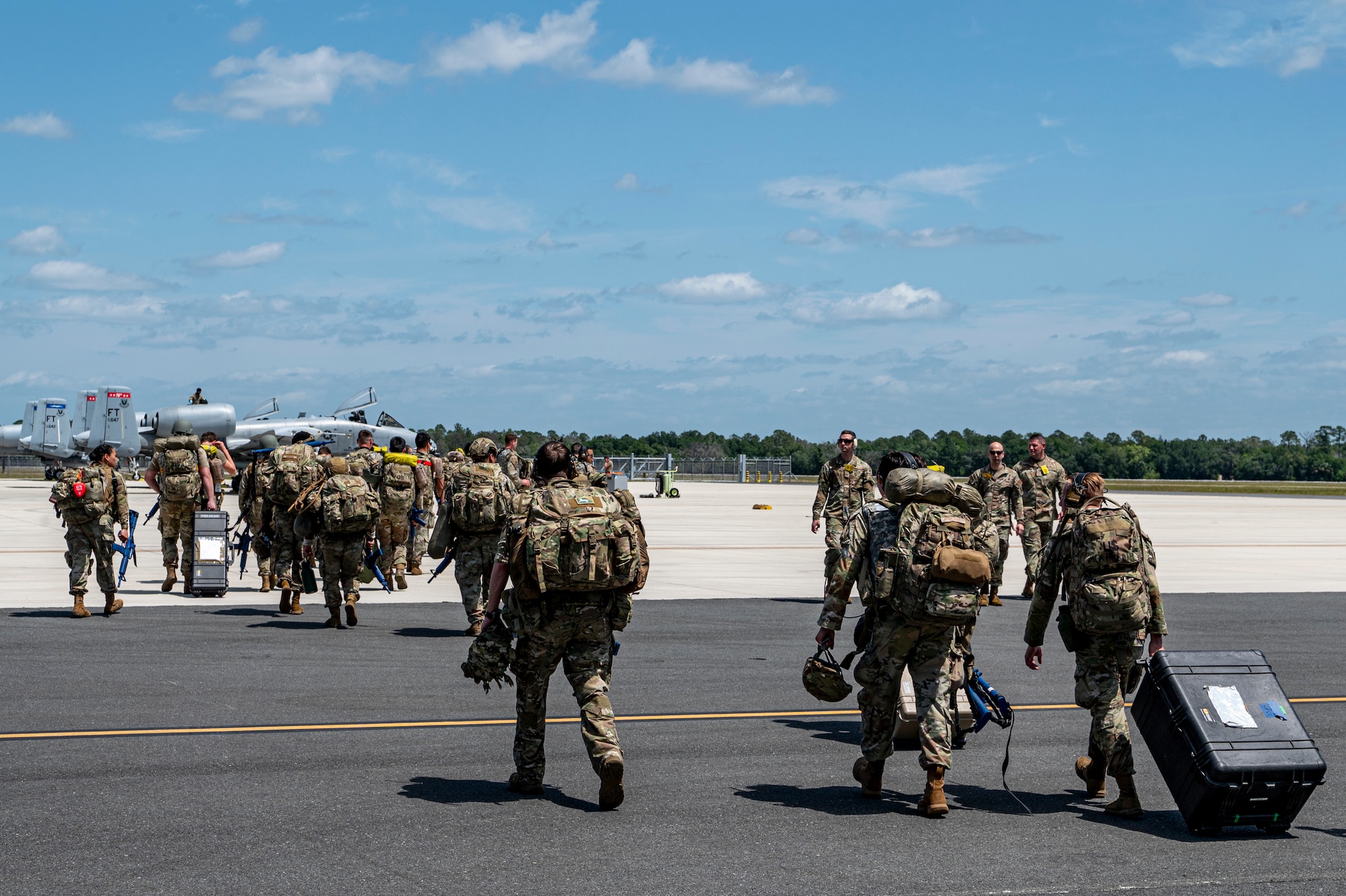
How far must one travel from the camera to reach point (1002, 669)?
35.1ft

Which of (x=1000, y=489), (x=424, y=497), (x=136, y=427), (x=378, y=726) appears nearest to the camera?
(x=378, y=726)

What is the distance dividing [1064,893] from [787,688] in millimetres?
4730

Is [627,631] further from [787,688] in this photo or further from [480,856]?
[480,856]

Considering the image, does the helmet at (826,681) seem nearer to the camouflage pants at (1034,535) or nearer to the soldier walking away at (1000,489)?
the soldier walking away at (1000,489)

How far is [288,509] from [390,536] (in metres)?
2.69

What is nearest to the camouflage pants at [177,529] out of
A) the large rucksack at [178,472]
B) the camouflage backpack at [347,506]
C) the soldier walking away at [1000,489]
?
the large rucksack at [178,472]

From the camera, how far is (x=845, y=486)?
13453mm

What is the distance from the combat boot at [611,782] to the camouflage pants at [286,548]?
8517 mm

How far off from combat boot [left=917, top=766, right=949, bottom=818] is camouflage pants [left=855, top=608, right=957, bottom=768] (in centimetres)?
4

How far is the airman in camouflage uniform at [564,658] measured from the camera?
6242 millimetres

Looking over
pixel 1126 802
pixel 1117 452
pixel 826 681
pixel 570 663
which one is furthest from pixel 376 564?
pixel 1117 452

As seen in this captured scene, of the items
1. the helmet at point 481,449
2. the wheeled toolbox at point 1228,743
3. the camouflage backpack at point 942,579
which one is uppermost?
the helmet at point 481,449

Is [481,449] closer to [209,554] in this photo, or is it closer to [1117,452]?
[209,554]

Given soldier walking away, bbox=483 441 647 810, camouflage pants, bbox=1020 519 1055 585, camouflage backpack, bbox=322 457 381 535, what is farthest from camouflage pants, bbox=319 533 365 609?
camouflage pants, bbox=1020 519 1055 585
